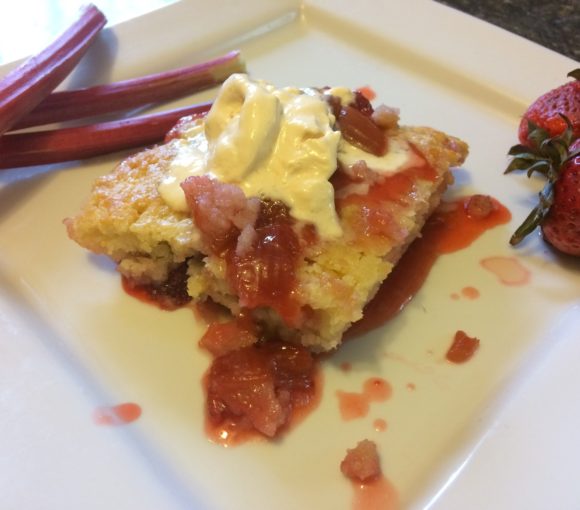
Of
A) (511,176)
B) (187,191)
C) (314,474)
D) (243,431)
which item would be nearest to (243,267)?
(187,191)

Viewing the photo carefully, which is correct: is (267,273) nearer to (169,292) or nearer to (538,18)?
(169,292)

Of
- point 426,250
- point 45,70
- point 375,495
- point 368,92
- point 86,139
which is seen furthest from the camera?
point 368,92

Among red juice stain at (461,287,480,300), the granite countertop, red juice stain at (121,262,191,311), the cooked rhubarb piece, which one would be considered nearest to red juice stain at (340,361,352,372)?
the cooked rhubarb piece

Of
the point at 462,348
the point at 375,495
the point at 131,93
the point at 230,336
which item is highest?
the point at 131,93

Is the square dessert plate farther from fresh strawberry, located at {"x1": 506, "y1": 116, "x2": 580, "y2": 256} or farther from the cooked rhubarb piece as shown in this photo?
fresh strawberry, located at {"x1": 506, "y1": 116, "x2": 580, "y2": 256}

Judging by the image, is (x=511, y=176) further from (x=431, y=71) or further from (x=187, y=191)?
(x=187, y=191)

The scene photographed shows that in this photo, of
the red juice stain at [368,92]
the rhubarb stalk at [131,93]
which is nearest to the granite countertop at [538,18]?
the red juice stain at [368,92]

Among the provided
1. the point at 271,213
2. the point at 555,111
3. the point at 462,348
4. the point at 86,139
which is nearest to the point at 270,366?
the point at 271,213

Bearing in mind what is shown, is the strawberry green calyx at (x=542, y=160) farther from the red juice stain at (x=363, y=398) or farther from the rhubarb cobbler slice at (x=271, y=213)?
the red juice stain at (x=363, y=398)
